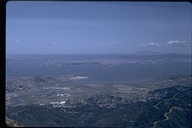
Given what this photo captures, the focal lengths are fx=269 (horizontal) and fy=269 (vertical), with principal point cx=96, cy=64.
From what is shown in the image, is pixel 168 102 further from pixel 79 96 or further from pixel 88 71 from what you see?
pixel 88 71

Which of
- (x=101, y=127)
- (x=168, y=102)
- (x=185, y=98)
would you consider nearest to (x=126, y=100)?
(x=168, y=102)

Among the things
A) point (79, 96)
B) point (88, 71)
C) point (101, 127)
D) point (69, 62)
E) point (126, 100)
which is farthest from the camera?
point (88, 71)

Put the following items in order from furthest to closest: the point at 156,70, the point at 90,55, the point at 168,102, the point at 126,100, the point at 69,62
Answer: the point at 90,55 < the point at 69,62 < the point at 156,70 < the point at 126,100 < the point at 168,102

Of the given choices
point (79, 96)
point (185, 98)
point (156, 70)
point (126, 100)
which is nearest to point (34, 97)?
point (79, 96)

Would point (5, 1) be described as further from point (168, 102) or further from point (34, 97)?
point (34, 97)

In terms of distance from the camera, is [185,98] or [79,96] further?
[79,96]
